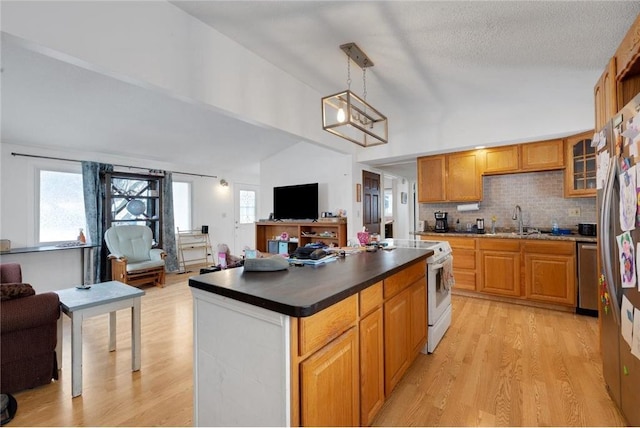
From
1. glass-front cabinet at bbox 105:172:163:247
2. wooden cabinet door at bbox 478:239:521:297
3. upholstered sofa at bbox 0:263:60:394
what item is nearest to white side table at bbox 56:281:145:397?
upholstered sofa at bbox 0:263:60:394

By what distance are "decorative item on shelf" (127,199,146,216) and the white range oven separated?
16.1ft

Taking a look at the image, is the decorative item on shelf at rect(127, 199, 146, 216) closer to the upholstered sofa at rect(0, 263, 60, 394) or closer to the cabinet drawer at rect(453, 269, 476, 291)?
the upholstered sofa at rect(0, 263, 60, 394)

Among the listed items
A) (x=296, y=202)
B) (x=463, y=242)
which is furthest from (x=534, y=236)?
(x=296, y=202)

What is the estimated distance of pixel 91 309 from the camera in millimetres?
2061

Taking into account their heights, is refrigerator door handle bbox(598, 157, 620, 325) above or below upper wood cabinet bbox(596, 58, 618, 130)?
below

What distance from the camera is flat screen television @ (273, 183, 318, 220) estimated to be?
537 cm

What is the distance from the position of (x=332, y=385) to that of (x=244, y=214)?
21.7 ft

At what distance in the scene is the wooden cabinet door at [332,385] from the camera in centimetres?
110

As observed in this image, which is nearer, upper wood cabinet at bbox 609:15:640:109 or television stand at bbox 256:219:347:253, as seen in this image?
upper wood cabinet at bbox 609:15:640:109

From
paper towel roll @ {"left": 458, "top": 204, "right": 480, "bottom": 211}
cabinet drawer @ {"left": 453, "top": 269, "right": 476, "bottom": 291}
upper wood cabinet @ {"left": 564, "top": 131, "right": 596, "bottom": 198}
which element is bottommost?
cabinet drawer @ {"left": 453, "top": 269, "right": 476, "bottom": 291}

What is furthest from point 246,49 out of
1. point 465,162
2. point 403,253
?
point 465,162

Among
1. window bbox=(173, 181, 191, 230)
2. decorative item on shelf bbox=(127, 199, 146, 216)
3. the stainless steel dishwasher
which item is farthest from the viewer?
window bbox=(173, 181, 191, 230)

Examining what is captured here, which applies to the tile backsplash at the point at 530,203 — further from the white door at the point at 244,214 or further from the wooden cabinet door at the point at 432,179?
the white door at the point at 244,214

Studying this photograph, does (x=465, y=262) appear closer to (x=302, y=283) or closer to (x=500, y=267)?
(x=500, y=267)
